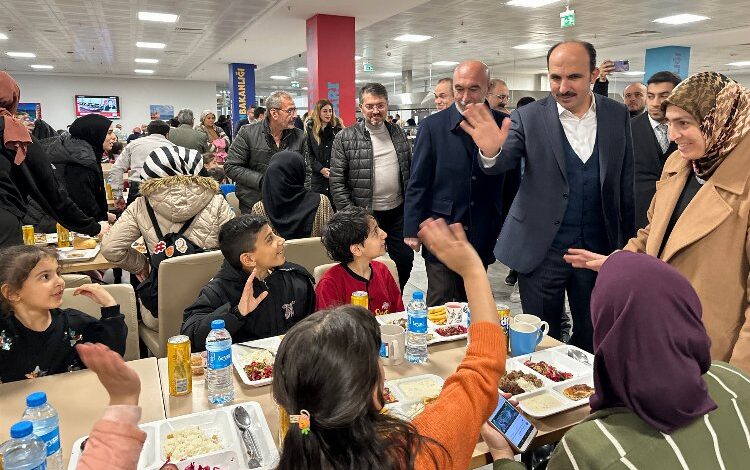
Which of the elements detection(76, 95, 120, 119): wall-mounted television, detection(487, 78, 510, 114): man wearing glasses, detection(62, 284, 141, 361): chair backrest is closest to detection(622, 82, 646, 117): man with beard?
detection(487, 78, 510, 114): man wearing glasses

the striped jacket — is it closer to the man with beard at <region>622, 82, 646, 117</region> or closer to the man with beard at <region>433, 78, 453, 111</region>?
the man with beard at <region>433, 78, 453, 111</region>

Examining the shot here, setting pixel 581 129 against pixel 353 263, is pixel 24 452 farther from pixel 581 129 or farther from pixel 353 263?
pixel 581 129

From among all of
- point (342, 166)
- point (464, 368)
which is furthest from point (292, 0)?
point (464, 368)

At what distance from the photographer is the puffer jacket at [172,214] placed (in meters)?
2.81

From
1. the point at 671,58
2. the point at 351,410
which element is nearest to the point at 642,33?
the point at 671,58

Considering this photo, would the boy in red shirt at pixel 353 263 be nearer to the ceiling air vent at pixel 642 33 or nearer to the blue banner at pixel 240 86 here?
the ceiling air vent at pixel 642 33

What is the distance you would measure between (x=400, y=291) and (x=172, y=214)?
131 cm

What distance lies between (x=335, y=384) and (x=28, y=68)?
839 inches

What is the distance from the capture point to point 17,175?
2928mm

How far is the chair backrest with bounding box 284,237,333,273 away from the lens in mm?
2963

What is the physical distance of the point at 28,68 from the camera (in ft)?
58.4

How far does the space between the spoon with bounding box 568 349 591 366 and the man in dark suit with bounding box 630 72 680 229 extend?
6.82 ft

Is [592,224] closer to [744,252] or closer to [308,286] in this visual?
[744,252]

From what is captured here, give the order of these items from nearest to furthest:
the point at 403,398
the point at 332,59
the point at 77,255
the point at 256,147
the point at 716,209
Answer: the point at 403,398, the point at 716,209, the point at 77,255, the point at 256,147, the point at 332,59
